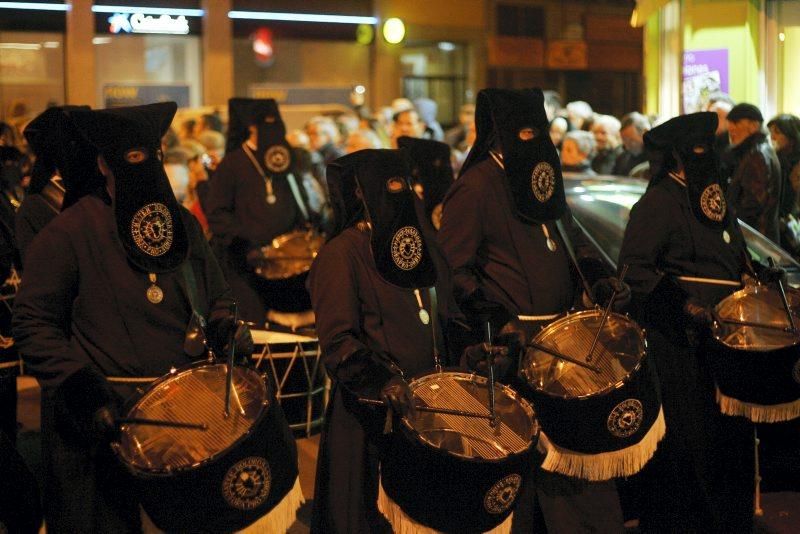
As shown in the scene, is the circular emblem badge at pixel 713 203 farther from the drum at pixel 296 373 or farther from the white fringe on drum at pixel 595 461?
the drum at pixel 296 373

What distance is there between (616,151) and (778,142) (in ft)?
8.30

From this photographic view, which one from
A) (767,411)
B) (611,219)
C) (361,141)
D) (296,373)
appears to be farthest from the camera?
(361,141)

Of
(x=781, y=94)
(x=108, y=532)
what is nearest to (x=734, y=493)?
(x=108, y=532)

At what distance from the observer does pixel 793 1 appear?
1463cm

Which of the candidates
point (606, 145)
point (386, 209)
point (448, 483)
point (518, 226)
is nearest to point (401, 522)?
point (448, 483)

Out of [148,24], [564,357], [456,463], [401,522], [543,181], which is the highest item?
[148,24]

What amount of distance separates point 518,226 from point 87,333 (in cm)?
205

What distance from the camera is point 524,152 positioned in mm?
5703

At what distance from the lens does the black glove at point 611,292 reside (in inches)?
210

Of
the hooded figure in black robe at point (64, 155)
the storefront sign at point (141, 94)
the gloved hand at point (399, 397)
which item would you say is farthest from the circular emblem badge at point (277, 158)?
the storefront sign at point (141, 94)

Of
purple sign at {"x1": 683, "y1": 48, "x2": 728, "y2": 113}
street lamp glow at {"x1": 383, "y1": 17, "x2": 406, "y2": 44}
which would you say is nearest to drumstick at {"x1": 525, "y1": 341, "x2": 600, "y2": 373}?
purple sign at {"x1": 683, "y1": 48, "x2": 728, "y2": 113}

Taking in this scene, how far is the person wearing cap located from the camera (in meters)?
9.96

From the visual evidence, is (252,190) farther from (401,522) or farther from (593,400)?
(401,522)

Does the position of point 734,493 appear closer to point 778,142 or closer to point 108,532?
point 108,532
